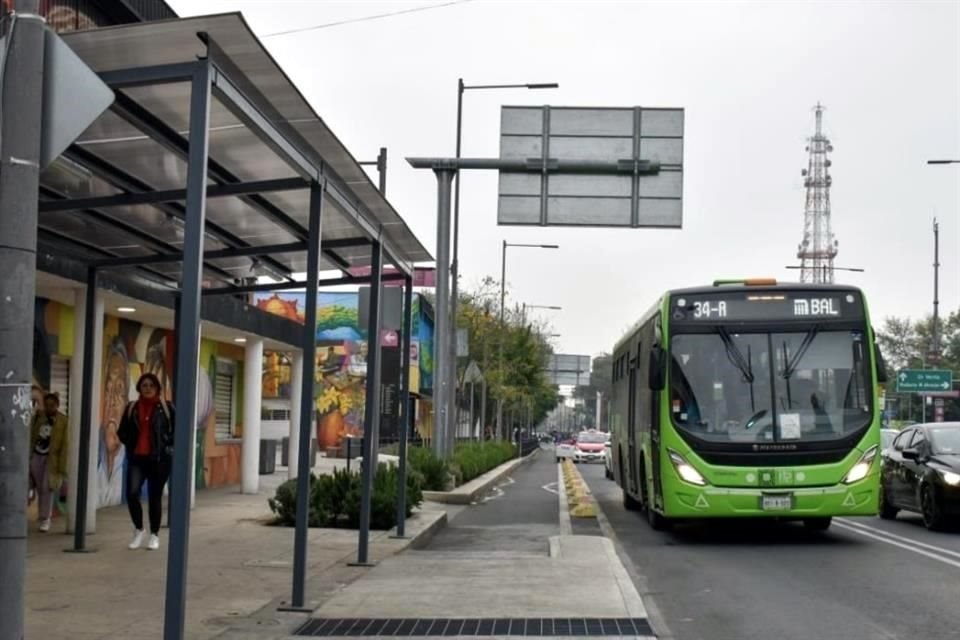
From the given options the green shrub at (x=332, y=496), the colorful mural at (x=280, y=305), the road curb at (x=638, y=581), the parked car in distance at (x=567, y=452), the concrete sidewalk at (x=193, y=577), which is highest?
the colorful mural at (x=280, y=305)

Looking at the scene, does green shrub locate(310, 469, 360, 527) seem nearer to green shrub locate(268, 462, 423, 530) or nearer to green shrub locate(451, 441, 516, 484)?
green shrub locate(268, 462, 423, 530)

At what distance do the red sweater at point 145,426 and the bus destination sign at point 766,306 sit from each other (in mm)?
6844

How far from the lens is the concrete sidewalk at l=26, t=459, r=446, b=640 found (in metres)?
8.55

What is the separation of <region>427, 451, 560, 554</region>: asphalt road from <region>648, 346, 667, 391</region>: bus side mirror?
2.43 m

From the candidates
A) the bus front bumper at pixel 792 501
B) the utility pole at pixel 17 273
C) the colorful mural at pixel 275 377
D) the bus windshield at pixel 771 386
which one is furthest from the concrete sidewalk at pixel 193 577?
the colorful mural at pixel 275 377

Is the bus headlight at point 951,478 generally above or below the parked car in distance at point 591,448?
above

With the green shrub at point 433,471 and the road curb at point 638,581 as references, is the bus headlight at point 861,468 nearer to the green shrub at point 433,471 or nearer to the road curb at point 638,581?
the road curb at point 638,581

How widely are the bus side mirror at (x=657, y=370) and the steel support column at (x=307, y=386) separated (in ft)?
23.6

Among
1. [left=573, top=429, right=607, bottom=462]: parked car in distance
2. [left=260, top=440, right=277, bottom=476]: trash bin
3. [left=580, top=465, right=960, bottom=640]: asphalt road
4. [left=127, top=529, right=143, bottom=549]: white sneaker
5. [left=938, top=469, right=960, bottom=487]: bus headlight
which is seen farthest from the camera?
[left=573, top=429, right=607, bottom=462]: parked car in distance

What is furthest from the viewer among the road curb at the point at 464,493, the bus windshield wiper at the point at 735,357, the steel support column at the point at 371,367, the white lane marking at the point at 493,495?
the white lane marking at the point at 493,495

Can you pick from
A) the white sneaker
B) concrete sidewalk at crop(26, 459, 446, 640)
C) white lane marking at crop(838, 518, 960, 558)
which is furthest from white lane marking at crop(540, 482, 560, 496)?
the white sneaker

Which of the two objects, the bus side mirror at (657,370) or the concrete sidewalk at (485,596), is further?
the bus side mirror at (657,370)

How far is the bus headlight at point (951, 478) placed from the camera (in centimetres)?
1697

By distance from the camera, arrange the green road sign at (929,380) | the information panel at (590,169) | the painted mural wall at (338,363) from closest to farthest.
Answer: the information panel at (590,169)
the green road sign at (929,380)
the painted mural wall at (338,363)
